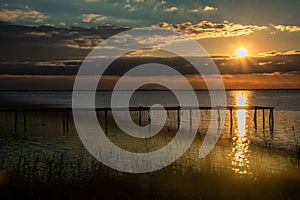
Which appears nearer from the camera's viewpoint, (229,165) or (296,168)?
(296,168)

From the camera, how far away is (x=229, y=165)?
19.7m

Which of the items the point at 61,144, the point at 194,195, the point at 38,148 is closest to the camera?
the point at 194,195

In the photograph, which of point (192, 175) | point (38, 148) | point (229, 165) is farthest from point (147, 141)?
point (192, 175)

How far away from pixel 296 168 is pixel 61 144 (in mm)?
17905

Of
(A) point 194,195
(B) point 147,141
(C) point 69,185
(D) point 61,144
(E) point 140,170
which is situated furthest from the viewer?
(B) point 147,141

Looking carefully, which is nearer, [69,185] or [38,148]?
[69,185]

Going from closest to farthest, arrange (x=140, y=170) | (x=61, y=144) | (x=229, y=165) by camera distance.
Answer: (x=140, y=170) < (x=229, y=165) < (x=61, y=144)

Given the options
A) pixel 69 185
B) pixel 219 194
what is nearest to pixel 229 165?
pixel 219 194

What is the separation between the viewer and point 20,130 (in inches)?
1492

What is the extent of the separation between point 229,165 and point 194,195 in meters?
9.11

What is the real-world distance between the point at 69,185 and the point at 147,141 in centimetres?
1927

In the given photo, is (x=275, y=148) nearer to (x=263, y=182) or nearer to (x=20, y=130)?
(x=263, y=182)

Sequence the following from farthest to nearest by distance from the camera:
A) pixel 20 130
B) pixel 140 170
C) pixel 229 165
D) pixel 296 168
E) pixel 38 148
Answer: pixel 20 130, pixel 38 148, pixel 229 165, pixel 296 168, pixel 140 170

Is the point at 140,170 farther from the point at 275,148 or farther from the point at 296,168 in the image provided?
the point at 275,148
